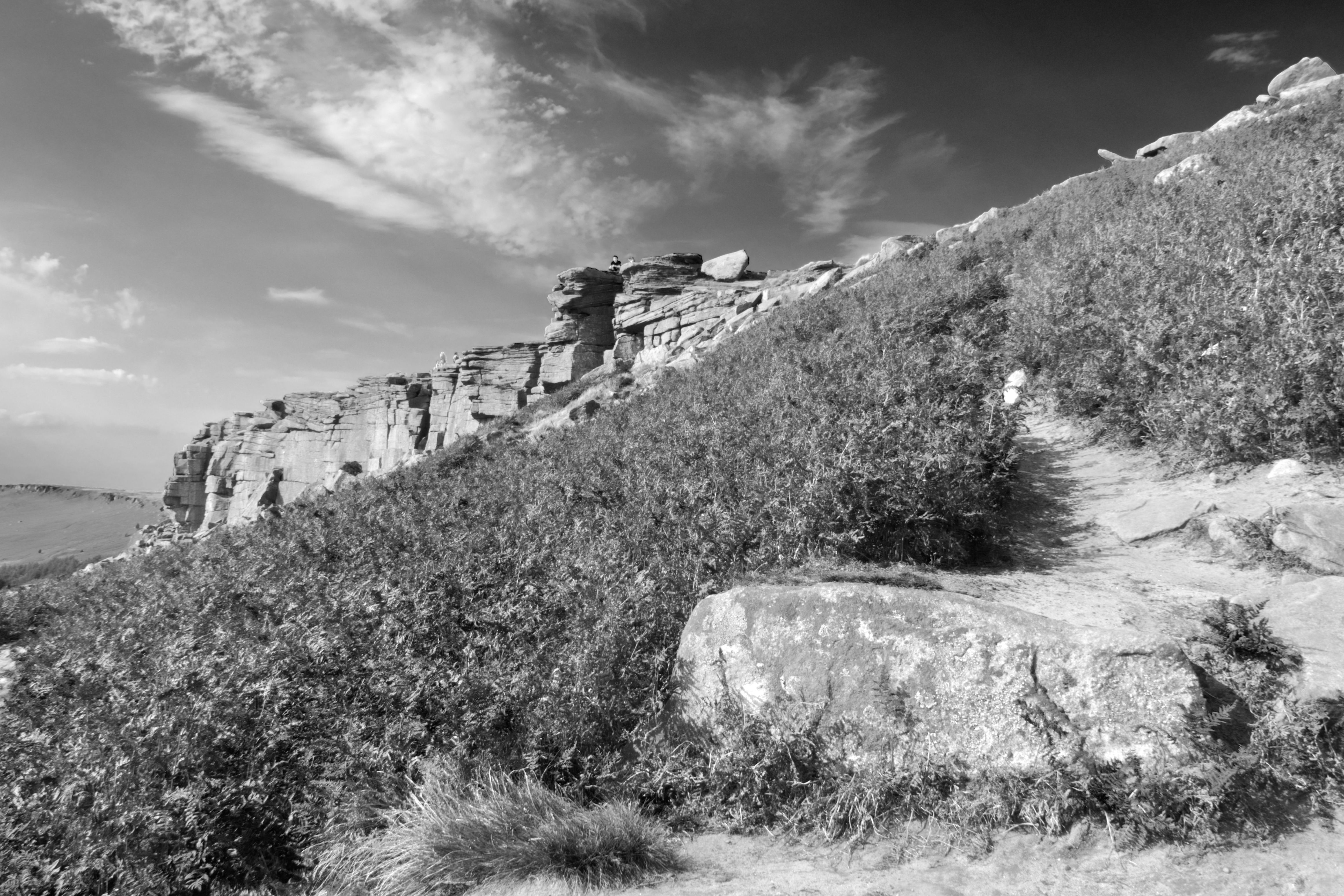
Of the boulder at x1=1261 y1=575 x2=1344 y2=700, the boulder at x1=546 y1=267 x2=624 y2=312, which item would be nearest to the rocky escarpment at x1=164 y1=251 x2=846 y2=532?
the boulder at x1=546 y1=267 x2=624 y2=312

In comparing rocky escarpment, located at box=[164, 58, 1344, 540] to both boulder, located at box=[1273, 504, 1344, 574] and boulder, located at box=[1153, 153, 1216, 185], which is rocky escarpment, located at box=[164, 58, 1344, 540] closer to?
boulder, located at box=[1153, 153, 1216, 185]

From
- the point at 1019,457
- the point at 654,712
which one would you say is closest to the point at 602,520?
the point at 654,712

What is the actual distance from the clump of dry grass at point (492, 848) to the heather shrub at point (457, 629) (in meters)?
0.33

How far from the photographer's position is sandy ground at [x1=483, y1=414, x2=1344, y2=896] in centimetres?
299

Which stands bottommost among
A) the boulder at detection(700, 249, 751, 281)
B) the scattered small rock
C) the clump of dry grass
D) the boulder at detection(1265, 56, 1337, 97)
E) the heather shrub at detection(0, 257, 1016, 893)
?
the clump of dry grass

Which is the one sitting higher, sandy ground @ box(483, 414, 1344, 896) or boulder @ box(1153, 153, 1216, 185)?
boulder @ box(1153, 153, 1216, 185)

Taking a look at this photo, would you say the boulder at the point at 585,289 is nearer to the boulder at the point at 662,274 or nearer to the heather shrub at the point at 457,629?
the boulder at the point at 662,274

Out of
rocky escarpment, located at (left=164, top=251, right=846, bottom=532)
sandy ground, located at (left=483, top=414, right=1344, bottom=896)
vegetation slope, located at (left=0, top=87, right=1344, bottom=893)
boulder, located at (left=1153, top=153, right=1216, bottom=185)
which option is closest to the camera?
sandy ground, located at (left=483, top=414, right=1344, bottom=896)

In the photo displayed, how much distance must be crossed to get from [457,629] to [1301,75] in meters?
35.2

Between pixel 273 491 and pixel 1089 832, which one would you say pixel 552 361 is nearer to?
pixel 273 491

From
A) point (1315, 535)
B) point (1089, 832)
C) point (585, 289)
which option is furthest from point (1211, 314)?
point (585, 289)

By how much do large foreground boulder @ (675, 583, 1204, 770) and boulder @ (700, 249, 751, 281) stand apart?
34.3 metres

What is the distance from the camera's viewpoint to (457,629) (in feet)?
17.9

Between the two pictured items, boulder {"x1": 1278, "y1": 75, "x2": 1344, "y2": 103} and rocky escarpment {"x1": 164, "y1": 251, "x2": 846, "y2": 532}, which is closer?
boulder {"x1": 1278, "y1": 75, "x2": 1344, "y2": 103}
